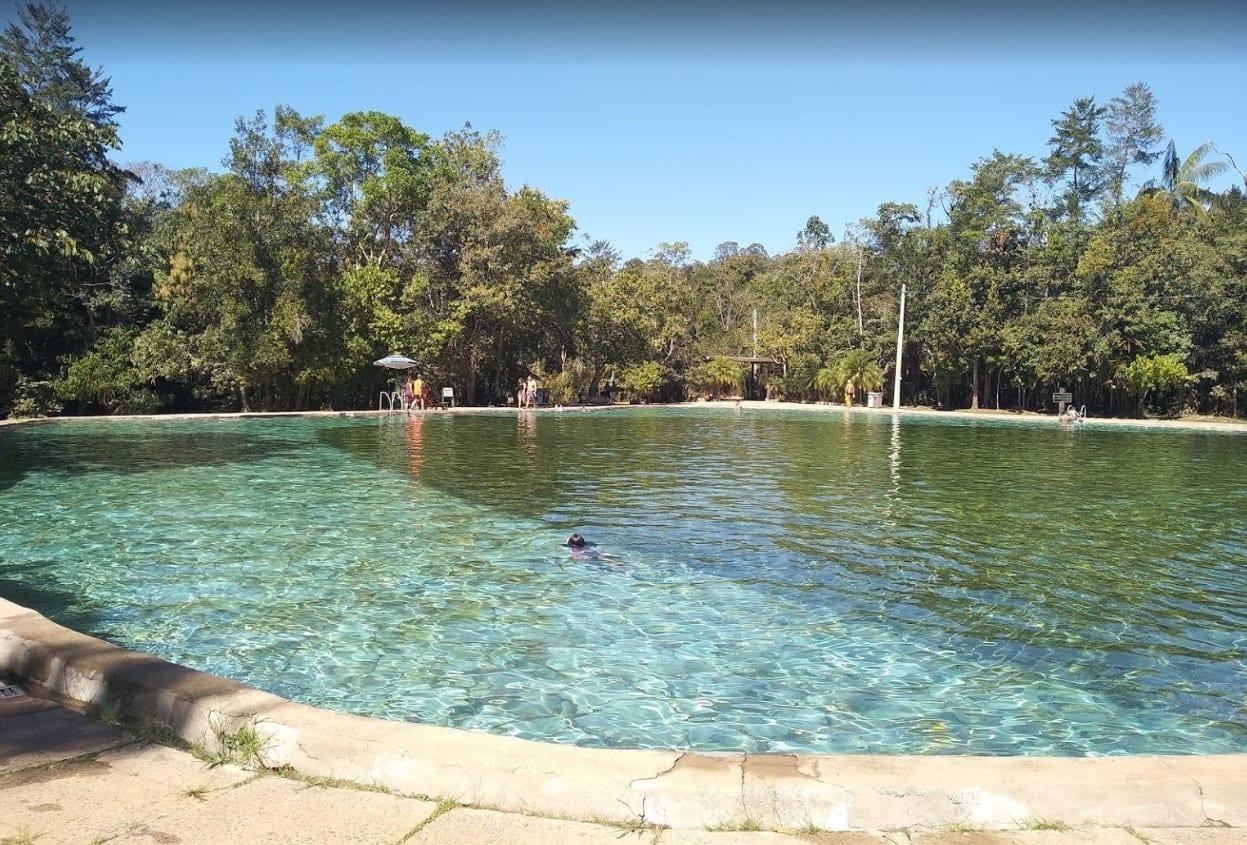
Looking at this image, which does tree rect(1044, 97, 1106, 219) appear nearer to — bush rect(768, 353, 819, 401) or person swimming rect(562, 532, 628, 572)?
bush rect(768, 353, 819, 401)

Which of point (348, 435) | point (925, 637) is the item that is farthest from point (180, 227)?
point (925, 637)

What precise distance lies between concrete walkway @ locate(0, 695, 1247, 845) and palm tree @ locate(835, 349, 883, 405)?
38.3 metres

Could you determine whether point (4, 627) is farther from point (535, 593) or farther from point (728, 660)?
point (728, 660)

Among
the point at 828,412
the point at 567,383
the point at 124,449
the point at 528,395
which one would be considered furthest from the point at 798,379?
the point at 124,449

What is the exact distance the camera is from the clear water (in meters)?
4.25

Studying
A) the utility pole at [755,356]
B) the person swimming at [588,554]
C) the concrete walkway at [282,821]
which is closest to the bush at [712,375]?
the utility pole at [755,356]

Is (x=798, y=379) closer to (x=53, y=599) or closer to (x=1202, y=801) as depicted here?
(x=53, y=599)

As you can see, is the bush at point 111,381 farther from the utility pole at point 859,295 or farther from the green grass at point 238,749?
the utility pole at point 859,295

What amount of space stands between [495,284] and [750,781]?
30338 millimetres

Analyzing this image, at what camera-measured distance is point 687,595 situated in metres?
6.18

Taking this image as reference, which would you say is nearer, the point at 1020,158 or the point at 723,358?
the point at 1020,158

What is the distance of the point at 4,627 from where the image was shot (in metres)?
3.70

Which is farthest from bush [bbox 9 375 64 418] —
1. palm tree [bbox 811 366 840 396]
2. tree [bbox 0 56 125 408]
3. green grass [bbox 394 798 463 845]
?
palm tree [bbox 811 366 840 396]

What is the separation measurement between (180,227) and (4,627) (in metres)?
27.0
